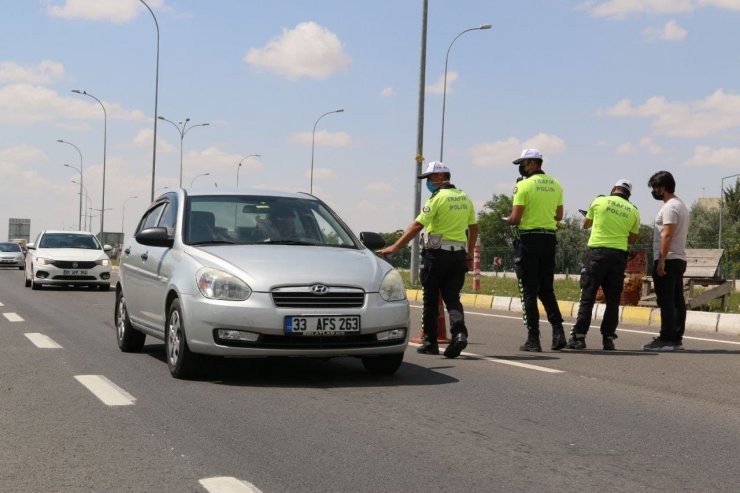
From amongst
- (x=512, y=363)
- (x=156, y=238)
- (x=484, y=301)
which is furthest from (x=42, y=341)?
(x=484, y=301)

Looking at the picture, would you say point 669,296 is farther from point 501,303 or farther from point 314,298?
point 501,303

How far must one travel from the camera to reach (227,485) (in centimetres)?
462

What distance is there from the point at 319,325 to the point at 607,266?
4400 mm

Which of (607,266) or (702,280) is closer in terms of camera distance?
(607,266)

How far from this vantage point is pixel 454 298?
385 inches

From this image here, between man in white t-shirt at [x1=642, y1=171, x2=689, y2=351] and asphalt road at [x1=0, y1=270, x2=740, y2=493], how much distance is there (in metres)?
0.83

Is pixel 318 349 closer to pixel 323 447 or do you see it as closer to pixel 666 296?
pixel 323 447

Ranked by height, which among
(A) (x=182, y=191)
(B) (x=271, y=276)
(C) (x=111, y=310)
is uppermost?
(A) (x=182, y=191)

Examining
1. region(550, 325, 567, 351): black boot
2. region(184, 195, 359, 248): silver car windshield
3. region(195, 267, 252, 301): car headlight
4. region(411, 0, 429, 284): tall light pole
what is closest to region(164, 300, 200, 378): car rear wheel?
region(195, 267, 252, 301): car headlight

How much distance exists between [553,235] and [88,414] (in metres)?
5.72

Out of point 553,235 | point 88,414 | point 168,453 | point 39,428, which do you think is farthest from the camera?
point 553,235

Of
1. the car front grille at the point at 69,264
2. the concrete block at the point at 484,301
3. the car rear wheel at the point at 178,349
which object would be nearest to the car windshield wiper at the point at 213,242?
the car rear wheel at the point at 178,349

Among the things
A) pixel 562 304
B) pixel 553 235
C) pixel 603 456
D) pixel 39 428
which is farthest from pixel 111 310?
pixel 603 456

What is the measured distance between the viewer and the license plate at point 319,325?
763 centimetres
